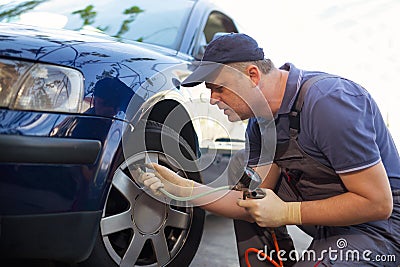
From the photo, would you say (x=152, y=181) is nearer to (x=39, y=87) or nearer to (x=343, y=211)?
(x=39, y=87)

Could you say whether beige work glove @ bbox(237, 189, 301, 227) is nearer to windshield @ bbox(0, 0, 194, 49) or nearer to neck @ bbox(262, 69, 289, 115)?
neck @ bbox(262, 69, 289, 115)

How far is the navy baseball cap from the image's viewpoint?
1706mm

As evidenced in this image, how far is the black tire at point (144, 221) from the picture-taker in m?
1.81

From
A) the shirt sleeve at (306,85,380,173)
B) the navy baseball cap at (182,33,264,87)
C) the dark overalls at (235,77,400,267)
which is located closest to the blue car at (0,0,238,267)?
the navy baseball cap at (182,33,264,87)

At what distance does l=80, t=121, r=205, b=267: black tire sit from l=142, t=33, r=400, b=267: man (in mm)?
119

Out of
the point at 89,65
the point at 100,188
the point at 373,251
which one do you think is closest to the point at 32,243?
the point at 100,188

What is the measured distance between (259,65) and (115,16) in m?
1.29

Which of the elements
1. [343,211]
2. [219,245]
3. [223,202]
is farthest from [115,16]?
[343,211]

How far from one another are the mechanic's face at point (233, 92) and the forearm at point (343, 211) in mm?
411

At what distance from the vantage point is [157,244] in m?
1.98

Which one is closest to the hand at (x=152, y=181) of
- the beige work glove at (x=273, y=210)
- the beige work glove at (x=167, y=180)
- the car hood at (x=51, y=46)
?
the beige work glove at (x=167, y=180)

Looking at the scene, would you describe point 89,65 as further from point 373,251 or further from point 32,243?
point 373,251

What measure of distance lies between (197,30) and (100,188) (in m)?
1.45

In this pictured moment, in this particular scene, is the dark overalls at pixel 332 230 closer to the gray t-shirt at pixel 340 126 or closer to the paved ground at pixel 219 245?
the gray t-shirt at pixel 340 126
